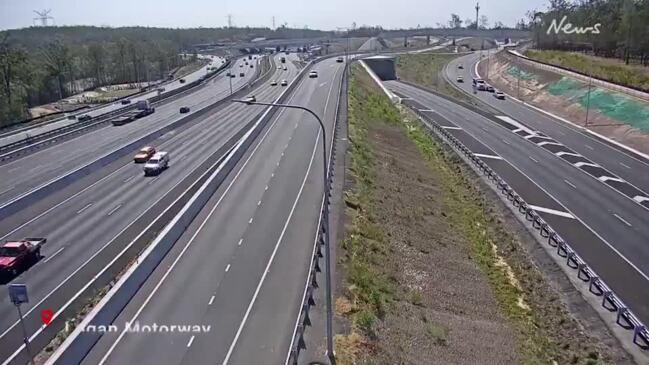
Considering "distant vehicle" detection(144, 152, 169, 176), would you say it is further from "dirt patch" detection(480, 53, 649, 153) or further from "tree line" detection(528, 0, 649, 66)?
"tree line" detection(528, 0, 649, 66)

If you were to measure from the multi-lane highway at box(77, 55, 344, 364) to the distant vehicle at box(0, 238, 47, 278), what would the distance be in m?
6.41

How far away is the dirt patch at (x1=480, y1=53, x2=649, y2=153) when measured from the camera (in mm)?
61125

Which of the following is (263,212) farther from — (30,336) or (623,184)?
(623,184)

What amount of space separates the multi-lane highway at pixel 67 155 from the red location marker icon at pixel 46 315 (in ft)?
55.2

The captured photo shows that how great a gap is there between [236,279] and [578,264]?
1840 centimetres

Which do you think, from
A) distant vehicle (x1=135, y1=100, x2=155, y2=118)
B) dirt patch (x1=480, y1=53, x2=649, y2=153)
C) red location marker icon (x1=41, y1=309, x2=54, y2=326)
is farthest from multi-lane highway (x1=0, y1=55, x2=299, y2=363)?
dirt patch (x1=480, y1=53, x2=649, y2=153)

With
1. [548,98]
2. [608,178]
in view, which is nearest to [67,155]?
[608,178]

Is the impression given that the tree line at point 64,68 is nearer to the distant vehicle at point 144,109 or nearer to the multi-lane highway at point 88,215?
the distant vehicle at point 144,109

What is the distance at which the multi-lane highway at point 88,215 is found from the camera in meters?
23.6

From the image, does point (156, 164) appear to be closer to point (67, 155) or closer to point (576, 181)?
point (67, 155)

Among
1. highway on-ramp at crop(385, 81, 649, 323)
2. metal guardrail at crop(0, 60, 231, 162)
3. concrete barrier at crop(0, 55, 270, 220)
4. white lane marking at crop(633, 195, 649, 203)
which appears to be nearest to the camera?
highway on-ramp at crop(385, 81, 649, 323)

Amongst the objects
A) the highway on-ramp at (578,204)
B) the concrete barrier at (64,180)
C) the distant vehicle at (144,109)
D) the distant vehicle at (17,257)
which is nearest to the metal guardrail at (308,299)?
the distant vehicle at (17,257)

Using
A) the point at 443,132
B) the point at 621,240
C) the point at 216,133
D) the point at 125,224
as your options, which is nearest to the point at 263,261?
the point at 125,224

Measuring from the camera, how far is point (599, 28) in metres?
110
